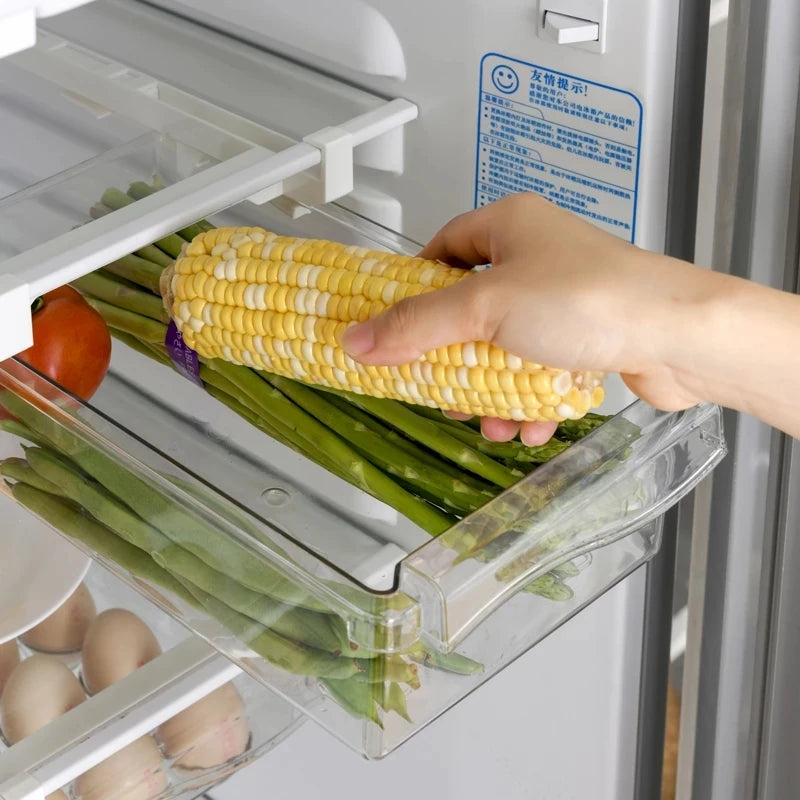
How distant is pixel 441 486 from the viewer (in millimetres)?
800

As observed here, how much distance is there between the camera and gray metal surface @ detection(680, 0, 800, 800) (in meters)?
0.86

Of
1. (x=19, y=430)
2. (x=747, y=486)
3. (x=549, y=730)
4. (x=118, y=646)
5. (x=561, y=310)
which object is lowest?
(x=549, y=730)

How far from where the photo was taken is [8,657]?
1099 millimetres

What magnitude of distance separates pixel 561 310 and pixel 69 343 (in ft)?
1.23

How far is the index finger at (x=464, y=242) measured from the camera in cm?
81

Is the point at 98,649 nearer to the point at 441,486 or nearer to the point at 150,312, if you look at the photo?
the point at 150,312

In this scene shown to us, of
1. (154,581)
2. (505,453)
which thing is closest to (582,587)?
(505,453)

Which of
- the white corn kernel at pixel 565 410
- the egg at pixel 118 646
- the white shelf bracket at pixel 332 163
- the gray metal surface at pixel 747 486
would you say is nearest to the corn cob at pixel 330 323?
the white corn kernel at pixel 565 410

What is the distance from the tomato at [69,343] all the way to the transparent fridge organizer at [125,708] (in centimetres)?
16

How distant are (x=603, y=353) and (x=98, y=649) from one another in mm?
568

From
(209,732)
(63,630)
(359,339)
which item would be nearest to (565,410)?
(359,339)

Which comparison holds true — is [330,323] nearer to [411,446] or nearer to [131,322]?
[411,446]

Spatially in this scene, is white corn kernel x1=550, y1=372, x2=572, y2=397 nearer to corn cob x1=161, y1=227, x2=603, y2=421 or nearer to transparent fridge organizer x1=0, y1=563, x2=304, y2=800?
corn cob x1=161, y1=227, x2=603, y2=421

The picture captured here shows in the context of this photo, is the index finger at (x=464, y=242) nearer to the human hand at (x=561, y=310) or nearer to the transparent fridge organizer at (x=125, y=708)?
the human hand at (x=561, y=310)
